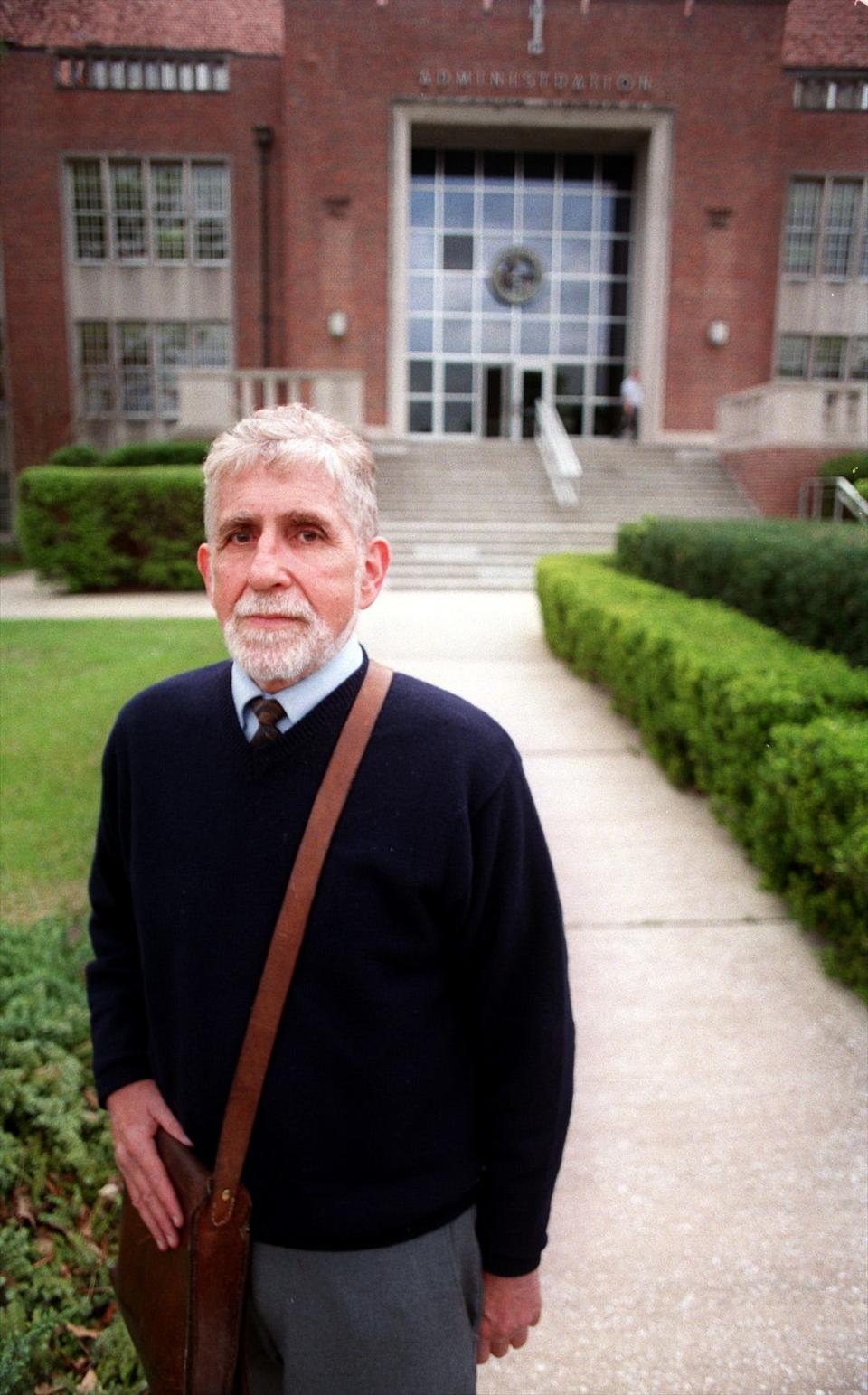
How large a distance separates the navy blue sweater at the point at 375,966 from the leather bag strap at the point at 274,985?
0.09ft

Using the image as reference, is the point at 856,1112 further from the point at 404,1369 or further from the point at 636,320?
the point at 636,320

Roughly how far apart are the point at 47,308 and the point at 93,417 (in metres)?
2.90

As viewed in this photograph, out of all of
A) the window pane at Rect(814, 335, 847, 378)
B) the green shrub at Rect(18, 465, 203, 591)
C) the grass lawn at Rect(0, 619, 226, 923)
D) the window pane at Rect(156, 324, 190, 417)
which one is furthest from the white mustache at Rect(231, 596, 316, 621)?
the window pane at Rect(156, 324, 190, 417)

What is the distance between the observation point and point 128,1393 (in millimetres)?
2072

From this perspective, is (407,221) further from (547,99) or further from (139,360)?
(139,360)

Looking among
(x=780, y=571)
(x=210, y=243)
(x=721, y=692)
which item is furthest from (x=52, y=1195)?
(x=210, y=243)

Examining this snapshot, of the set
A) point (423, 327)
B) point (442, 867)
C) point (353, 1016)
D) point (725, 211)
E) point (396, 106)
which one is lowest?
point (353, 1016)

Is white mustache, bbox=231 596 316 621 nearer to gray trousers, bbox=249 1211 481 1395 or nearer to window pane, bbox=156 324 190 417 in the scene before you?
gray trousers, bbox=249 1211 481 1395

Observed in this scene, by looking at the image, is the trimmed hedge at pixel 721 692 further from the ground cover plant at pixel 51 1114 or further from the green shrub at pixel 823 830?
the ground cover plant at pixel 51 1114

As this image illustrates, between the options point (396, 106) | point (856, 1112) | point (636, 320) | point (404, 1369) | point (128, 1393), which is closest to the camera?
point (404, 1369)

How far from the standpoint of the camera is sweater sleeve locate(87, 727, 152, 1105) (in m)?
1.65

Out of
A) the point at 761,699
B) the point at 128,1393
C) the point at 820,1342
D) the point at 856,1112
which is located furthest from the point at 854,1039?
the point at 128,1393

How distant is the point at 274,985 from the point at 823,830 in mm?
2757

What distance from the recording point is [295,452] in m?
1.42
